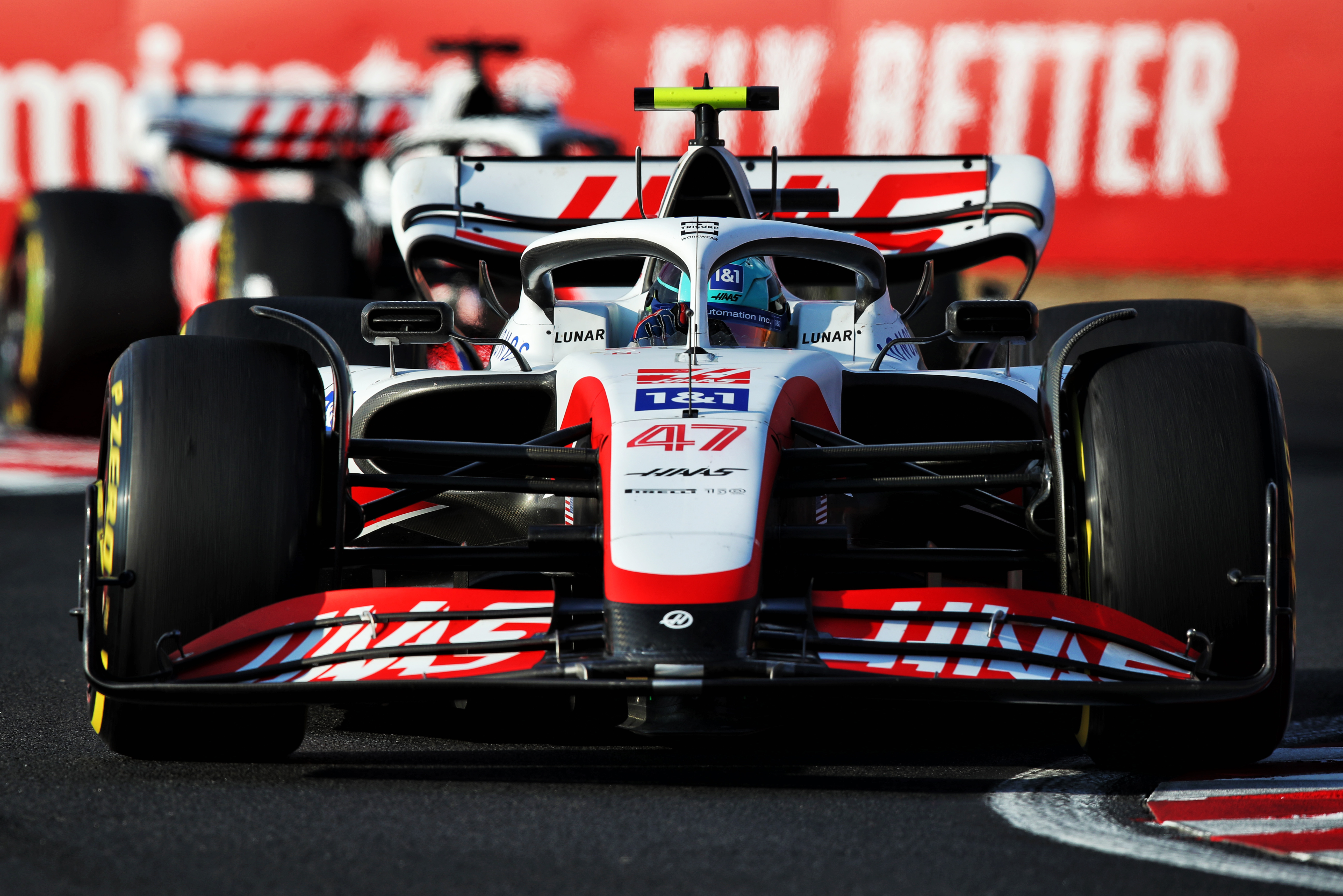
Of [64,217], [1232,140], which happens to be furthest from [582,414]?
[1232,140]

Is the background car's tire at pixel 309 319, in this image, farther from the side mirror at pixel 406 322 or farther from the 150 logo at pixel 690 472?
the 150 logo at pixel 690 472

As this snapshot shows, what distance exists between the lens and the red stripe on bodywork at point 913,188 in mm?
6262

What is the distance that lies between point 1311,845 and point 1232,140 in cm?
1216

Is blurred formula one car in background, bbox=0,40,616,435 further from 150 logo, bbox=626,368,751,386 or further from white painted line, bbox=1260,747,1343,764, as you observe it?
white painted line, bbox=1260,747,1343,764

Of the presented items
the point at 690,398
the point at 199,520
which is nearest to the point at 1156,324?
the point at 690,398

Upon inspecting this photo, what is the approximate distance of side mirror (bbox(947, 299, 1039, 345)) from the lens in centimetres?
419

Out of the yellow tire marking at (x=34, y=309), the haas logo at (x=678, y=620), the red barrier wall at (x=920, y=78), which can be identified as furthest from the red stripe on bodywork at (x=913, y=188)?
the red barrier wall at (x=920, y=78)

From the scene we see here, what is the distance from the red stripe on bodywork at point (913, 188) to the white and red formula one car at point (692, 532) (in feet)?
4.96

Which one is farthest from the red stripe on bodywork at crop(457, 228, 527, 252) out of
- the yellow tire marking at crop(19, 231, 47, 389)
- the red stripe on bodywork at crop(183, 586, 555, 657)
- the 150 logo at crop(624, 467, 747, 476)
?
the yellow tire marking at crop(19, 231, 47, 389)

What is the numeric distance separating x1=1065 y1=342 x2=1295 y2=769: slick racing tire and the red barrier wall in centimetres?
1083

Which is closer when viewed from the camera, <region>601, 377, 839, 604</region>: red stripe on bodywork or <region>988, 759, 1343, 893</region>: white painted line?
<region>988, 759, 1343, 893</region>: white painted line

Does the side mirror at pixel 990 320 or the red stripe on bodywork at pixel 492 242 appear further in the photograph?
the red stripe on bodywork at pixel 492 242

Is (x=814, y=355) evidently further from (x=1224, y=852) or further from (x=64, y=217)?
(x=64, y=217)

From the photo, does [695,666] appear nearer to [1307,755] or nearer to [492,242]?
[1307,755]
